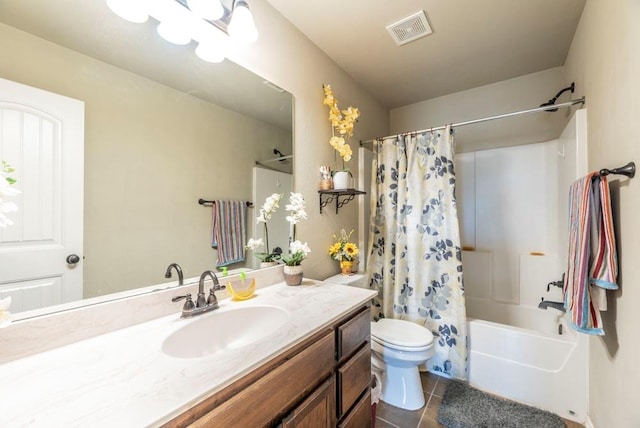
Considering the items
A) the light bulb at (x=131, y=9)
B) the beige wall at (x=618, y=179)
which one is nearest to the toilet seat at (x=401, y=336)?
the beige wall at (x=618, y=179)

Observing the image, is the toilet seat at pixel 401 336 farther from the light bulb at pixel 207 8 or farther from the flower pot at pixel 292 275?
the light bulb at pixel 207 8

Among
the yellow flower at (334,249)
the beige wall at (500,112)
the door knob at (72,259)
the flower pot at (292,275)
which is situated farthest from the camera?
the beige wall at (500,112)

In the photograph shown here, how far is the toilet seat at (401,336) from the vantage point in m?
1.59

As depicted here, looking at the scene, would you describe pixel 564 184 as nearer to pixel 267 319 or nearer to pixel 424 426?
pixel 424 426

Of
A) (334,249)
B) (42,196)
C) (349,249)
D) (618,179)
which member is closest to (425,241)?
(349,249)

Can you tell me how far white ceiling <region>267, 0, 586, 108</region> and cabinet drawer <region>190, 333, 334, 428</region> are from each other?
183 cm

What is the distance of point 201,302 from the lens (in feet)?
3.50

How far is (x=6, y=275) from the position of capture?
2.47 feet

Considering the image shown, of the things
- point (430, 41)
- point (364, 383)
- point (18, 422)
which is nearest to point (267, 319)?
point (364, 383)

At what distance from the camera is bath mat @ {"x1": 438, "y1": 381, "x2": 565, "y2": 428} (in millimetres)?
1496

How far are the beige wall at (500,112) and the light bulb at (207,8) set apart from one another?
2.27 m

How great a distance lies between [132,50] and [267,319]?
121cm

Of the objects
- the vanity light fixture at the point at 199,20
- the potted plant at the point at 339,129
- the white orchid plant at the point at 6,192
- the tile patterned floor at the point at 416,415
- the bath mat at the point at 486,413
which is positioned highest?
the vanity light fixture at the point at 199,20

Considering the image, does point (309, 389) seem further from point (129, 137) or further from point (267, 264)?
point (129, 137)
